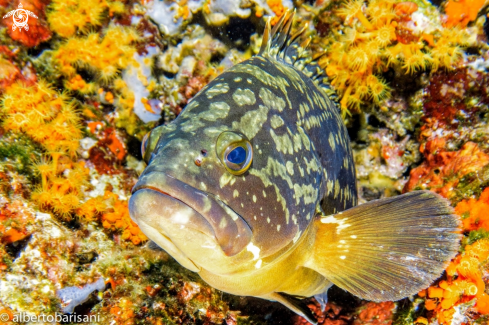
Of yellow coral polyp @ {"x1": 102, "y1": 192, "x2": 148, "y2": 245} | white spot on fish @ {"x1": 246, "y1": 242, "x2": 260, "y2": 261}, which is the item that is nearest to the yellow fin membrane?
white spot on fish @ {"x1": 246, "y1": 242, "x2": 260, "y2": 261}

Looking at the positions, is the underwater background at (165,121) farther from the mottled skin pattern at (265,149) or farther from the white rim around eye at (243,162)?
the white rim around eye at (243,162)

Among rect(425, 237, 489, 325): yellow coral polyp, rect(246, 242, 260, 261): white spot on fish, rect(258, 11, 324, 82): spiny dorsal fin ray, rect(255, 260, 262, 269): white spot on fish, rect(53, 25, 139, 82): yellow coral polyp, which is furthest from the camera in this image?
rect(53, 25, 139, 82): yellow coral polyp

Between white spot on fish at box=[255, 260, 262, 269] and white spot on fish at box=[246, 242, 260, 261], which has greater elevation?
white spot on fish at box=[246, 242, 260, 261]

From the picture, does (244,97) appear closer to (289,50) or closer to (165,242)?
(165,242)

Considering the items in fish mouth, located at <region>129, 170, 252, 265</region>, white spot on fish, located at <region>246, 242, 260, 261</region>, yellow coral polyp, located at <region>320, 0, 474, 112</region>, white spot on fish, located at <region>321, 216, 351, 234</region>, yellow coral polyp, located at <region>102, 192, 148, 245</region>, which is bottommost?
yellow coral polyp, located at <region>102, 192, 148, 245</region>

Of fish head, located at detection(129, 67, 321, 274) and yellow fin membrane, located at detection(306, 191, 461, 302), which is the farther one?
yellow fin membrane, located at detection(306, 191, 461, 302)

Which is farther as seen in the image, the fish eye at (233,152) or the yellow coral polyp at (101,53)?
the yellow coral polyp at (101,53)

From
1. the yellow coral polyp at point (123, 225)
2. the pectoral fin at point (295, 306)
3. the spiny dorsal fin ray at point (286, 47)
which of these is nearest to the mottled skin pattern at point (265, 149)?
the spiny dorsal fin ray at point (286, 47)

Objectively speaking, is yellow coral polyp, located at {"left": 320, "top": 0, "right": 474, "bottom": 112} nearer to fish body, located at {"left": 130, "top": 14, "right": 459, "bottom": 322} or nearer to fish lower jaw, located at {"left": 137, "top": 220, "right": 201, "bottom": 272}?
fish body, located at {"left": 130, "top": 14, "right": 459, "bottom": 322}
